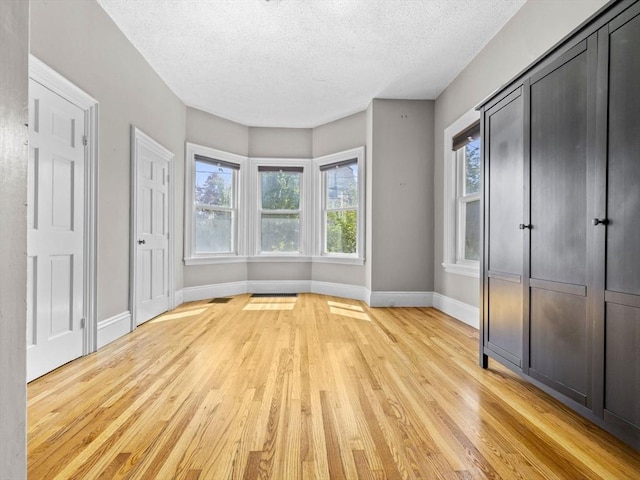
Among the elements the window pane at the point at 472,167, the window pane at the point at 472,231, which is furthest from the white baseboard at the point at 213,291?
the window pane at the point at 472,167

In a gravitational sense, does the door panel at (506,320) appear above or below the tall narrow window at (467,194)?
below

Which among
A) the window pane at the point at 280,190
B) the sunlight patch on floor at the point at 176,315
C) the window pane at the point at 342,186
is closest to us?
the sunlight patch on floor at the point at 176,315

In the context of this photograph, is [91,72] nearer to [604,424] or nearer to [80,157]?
[80,157]

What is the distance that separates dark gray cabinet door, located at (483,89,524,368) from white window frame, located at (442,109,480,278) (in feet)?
5.03

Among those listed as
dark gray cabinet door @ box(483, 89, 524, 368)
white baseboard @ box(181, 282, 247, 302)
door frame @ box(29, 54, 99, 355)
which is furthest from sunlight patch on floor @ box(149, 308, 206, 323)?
dark gray cabinet door @ box(483, 89, 524, 368)

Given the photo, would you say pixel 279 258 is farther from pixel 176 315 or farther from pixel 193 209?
pixel 176 315

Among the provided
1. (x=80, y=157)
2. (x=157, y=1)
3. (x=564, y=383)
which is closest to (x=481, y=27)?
(x=157, y=1)

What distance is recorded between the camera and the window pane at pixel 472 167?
12.4 ft

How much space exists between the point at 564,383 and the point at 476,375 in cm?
64

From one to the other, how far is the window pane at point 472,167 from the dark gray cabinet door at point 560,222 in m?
1.79

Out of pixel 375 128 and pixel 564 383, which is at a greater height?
pixel 375 128

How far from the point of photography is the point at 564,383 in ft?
5.78

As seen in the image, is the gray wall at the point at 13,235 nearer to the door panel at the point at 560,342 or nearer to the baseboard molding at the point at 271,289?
the door panel at the point at 560,342

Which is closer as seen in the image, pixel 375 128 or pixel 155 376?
pixel 155 376
